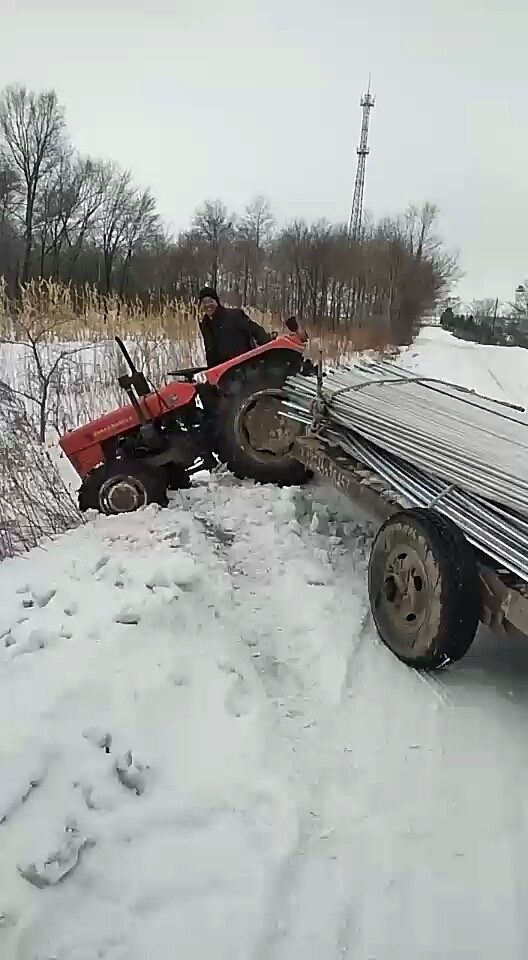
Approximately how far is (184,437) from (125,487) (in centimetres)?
54

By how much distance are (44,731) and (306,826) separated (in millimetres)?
928

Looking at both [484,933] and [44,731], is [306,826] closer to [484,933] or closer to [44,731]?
[484,933]

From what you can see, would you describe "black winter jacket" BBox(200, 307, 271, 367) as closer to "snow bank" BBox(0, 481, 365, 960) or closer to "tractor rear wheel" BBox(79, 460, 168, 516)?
"tractor rear wheel" BBox(79, 460, 168, 516)

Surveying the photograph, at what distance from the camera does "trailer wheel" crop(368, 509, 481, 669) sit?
9.94 ft

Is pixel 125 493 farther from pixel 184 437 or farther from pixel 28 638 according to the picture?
pixel 28 638

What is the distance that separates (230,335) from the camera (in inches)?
242

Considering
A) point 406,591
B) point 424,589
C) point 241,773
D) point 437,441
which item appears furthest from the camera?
point 437,441

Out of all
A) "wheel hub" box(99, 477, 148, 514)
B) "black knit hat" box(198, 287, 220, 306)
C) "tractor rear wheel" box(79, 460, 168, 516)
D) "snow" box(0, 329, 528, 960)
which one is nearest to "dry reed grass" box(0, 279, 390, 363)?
"black knit hat" box(198, 287, 220, 306)

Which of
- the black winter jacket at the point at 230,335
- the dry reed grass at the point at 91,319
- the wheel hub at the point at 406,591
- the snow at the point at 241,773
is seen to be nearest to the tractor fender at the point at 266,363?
the black winter jacket at the point at 230,335

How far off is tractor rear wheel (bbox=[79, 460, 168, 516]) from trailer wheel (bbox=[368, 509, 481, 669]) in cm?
189

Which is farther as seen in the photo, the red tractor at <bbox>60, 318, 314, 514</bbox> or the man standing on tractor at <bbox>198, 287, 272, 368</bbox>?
the man standing on tractor at <bbox>198, 287, 272, 368</bbox>

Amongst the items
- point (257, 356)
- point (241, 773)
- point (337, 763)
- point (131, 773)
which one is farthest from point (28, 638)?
point (257, 356)

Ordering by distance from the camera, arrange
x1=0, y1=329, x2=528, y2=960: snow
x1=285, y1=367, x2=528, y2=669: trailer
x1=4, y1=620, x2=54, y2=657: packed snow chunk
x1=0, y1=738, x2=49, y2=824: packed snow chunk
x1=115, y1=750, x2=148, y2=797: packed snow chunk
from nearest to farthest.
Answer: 1. x1=0, y1=329, x2=528, y2=960: snow
2. x1=0, y1=738, x2=49, y2=824: packed snow chunk
3. x1=115, y1=750, x2=148, y2=797: packed snow chunk
4. x1=285, y1=367, x2=528, y2=669: trailer
5. x1=4, y1=620, x2=54, y2=657: packed snow chunk

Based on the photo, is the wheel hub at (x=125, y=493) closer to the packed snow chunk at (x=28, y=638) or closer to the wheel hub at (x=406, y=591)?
the packed snow chunk at (x=28, y=638)
